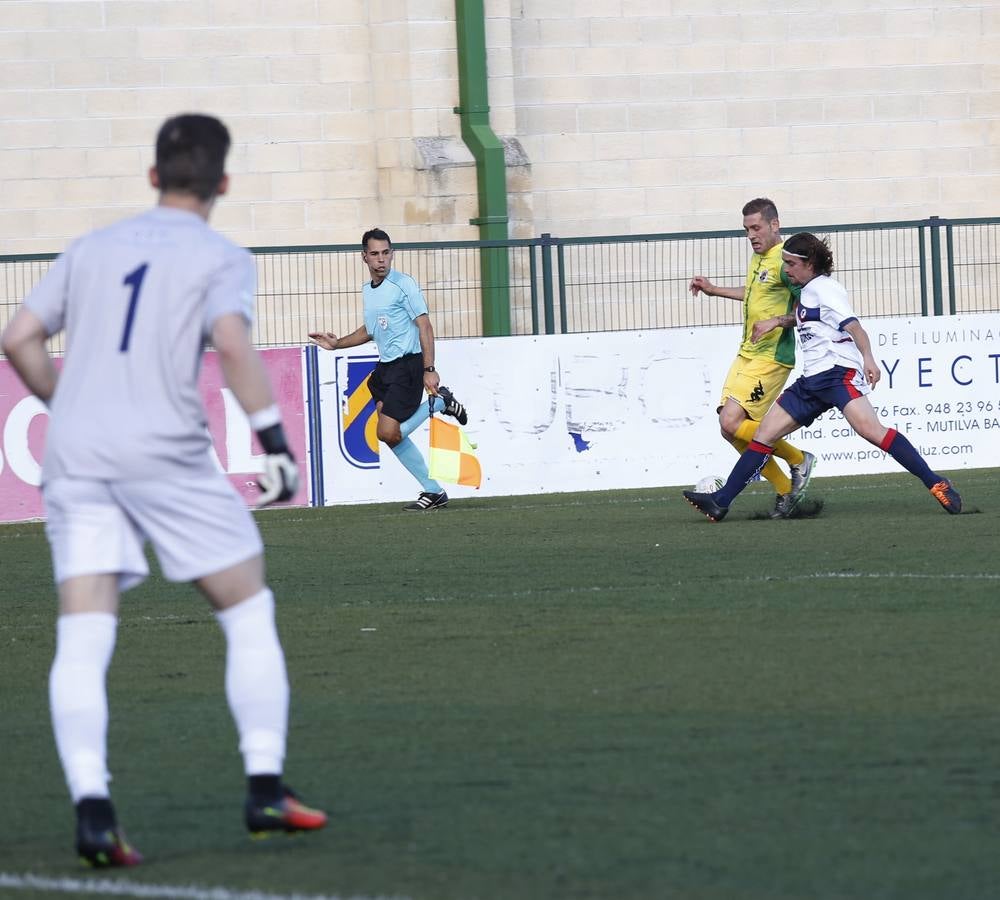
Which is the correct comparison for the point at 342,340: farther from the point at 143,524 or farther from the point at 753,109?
the point at 143,524

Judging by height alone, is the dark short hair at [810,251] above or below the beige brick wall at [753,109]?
below

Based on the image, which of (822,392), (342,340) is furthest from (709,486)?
(342,340)

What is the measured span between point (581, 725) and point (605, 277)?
14587 mm

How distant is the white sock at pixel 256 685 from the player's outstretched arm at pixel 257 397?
0.29 meters

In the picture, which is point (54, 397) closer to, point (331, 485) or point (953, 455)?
point (331, 485)

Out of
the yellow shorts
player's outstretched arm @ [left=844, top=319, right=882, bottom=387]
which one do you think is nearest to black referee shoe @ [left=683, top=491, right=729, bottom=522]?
the yellow shorts

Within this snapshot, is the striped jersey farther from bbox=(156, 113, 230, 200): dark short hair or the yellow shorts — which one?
bbox=(156, 113, 230, 200): dark short hair

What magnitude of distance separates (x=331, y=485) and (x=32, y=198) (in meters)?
6.65

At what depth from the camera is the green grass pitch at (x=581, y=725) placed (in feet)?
15.3

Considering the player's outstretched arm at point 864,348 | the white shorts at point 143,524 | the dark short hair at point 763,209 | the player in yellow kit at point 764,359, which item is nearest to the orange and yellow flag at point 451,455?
the player in yellow kit at point 764,359

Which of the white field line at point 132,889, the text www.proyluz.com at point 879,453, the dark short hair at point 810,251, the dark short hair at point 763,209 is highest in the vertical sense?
the dark short hair at point 763,209

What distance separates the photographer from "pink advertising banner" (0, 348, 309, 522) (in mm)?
15516

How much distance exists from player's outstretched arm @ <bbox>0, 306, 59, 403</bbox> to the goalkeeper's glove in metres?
0.56

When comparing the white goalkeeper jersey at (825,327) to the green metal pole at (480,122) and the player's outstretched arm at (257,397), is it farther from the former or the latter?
the green metal pole at (480,122)
